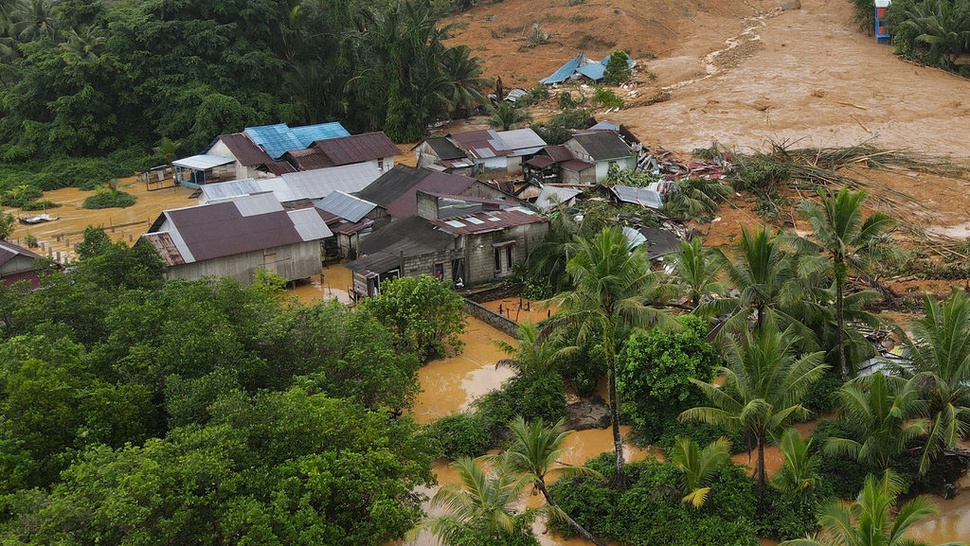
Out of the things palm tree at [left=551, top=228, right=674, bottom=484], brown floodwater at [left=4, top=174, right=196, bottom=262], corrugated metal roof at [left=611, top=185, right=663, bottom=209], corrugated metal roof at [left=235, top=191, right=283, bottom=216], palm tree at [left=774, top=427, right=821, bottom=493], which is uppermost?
palm tree at [left=551, top=228, right=674, bottom=484]

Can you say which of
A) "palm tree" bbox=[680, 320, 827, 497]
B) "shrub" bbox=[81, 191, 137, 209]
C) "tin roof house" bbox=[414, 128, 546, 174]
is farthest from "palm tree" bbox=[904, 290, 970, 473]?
"shrub" bbox=[81, 191, 137, 209]

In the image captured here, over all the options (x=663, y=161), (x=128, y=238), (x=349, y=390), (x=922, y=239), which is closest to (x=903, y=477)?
(x=349, y=390)

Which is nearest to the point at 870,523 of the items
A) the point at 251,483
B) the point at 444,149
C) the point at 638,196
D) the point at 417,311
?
the point at 251,483

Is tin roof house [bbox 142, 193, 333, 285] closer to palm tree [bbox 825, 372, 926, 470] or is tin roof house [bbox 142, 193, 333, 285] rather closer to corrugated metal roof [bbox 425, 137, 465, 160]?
corrugated metal roof [bbox 425, 137, 465, 160]

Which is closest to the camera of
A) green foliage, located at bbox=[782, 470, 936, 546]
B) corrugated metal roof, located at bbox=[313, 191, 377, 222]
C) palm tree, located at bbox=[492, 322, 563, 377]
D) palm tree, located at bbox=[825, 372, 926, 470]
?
green foliage, located at bbox=[782, 470, 936, 546]

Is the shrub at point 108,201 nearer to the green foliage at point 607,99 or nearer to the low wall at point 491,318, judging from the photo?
the low wall at point 491,318

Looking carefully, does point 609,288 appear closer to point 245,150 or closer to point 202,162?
→ point 245,150
